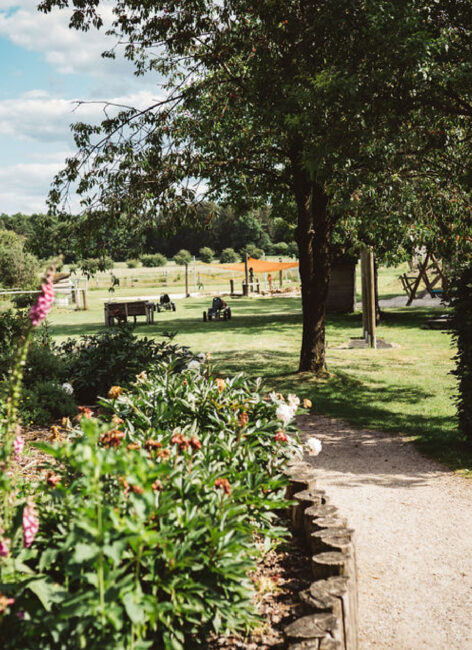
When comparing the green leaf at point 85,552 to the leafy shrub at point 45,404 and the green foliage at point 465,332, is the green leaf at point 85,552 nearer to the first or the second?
the leafy shrub at point 45,404

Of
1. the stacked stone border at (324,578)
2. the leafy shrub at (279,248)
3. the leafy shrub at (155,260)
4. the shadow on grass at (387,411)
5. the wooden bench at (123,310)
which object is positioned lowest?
the shadow on grass at (387,411)

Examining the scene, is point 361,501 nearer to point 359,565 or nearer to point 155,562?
point 359,565

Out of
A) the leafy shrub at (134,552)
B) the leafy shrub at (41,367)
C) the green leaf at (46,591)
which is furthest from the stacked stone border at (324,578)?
the leafy shrub at (41,367)

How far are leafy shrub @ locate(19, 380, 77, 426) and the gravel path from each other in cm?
295

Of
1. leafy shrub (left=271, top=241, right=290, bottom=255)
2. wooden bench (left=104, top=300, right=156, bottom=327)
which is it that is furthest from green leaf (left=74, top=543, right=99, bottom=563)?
leafy shrub (left=271, top=241, right=290, bottom=255)

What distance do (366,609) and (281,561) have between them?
593 millimetres

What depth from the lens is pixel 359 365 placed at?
38.1 feet

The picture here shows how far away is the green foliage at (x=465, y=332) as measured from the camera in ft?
19.4

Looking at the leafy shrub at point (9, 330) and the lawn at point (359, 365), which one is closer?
the leafy shrub at point (9, 330)

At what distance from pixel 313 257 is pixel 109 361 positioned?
4210 mm

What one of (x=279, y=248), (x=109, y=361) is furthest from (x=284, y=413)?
(x=279, y=248)

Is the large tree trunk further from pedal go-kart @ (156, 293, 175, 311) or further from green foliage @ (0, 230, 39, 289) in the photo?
green foliage @ (0, 230, 39, 289)

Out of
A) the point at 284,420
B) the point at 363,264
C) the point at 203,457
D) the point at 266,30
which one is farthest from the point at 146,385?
the point at 363,264

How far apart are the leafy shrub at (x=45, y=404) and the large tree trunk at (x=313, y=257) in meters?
4.72
